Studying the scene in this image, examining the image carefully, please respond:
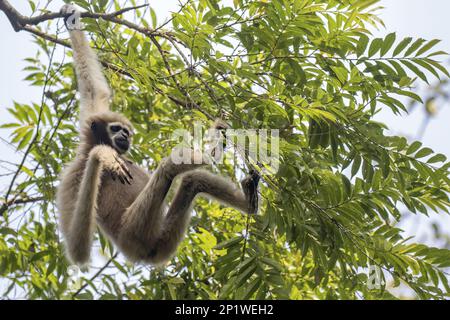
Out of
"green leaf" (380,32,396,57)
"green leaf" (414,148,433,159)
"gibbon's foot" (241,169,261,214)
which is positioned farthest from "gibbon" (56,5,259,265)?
"green leaf" (380,32,396,57)

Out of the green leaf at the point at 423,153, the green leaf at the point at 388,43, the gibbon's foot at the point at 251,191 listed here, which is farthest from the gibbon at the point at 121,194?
the green leaf at the point at 388,43

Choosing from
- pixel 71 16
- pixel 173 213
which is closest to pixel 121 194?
pixel 173 213

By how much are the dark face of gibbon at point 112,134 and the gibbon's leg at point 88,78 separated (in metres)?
0.33

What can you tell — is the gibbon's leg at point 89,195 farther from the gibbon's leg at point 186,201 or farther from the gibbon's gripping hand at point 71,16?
the gibbon's gripping hand at point 71,16

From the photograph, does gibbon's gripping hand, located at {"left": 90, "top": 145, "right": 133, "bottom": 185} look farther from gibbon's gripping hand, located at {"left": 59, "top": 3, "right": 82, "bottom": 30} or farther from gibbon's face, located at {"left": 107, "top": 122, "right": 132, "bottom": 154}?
gibbon's gripping hand, located at {"left": 59, "top": 3, "right": 82, "bottom": 30}

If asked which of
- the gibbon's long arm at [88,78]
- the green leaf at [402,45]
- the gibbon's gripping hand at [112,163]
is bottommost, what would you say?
the gibbon's gripping hand at [112,163]

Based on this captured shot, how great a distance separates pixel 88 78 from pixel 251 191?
2738mm

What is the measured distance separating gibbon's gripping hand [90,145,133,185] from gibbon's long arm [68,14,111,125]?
1.59 meters

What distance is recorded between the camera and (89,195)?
5.14 meters

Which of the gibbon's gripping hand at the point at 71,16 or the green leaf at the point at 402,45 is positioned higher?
the gibbon's gripping hand at the point at 71,16

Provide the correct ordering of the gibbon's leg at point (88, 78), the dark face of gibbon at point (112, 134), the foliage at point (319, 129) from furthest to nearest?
the gibbon's leg at point (88, 78)
the dark face of gibbon at point (112, 134)
the foliage at point (319, 129)

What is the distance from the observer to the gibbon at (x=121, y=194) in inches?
204

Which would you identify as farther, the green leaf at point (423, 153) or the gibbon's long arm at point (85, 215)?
the gibbon's long arm at point (85, 215)

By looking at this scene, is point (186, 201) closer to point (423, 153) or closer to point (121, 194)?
point (121, 194)
